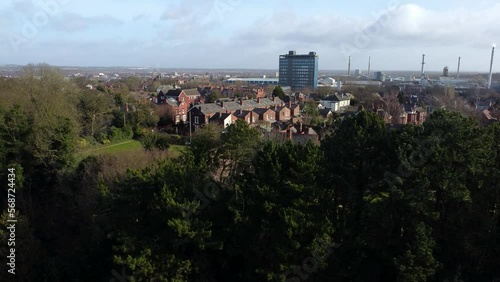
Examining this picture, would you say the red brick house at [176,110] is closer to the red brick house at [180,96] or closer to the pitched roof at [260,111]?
the red brick house at [180,96]

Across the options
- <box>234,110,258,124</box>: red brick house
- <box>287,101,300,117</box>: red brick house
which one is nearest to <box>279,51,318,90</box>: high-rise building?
<box>287,101,300,117</box>: red brick house

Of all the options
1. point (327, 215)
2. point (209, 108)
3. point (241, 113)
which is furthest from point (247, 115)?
point (327, 215)

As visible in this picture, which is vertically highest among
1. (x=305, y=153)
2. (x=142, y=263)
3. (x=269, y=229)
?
(x=305, y=153)

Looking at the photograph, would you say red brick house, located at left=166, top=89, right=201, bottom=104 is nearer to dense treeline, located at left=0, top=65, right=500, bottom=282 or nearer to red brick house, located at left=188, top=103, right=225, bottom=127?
red brick house, located at left=188, top=103, right=225, bottom=127

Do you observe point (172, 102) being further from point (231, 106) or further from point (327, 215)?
point (327, 215)

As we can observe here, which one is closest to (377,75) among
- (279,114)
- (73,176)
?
(279,114)

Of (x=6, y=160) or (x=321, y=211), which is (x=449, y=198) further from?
(x=6, y=160)
